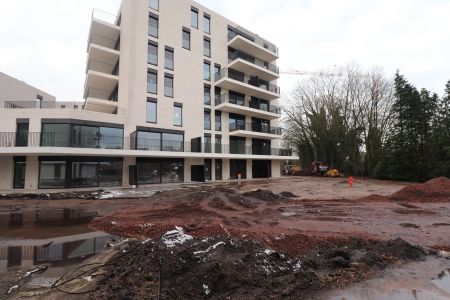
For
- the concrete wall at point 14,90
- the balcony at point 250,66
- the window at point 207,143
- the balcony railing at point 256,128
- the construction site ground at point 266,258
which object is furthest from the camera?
the balcony railing at point 256,128

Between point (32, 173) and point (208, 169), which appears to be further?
point (208, 169)

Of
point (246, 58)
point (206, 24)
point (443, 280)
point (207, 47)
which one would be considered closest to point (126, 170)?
point (207, 47)

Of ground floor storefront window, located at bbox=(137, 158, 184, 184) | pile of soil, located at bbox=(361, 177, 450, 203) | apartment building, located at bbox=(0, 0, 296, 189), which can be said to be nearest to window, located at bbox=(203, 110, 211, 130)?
apartment building, located at bbox=(0, 0, 296, 189)

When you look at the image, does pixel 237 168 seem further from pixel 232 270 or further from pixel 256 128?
pixel 232 270

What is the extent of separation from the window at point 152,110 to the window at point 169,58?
4638 mm

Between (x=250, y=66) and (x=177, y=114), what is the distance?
41.6ft

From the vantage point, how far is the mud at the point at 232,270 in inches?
155

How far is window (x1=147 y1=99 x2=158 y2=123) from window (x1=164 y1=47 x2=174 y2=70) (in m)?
4.64

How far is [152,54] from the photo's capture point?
26.1 meters

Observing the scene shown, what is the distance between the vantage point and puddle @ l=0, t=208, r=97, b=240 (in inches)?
301

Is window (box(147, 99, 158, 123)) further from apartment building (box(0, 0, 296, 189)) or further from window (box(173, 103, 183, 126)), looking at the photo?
window (box(173, 103, 183, 126))

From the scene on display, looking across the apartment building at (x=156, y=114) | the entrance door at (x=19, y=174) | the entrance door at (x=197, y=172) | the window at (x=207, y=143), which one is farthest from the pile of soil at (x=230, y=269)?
the window at (x=207, y=143)

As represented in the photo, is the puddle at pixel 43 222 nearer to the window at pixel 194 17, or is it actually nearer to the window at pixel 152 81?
the window at pixel 152 81

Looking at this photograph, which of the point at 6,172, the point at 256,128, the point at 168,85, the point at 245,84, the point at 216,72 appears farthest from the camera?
the point at 256,128
